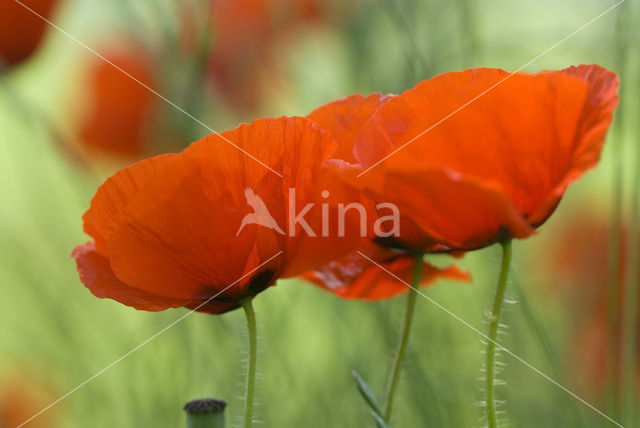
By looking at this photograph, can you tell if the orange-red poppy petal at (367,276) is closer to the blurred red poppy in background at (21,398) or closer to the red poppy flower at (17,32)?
the red poppy flower at (17,32)

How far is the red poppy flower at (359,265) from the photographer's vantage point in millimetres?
342

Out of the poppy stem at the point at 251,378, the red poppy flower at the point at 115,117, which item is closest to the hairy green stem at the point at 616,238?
the poppy stem at the point at 251,378

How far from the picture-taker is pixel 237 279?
1.01 ft

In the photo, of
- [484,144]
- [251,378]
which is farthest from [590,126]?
[251,378]

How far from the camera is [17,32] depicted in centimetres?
69

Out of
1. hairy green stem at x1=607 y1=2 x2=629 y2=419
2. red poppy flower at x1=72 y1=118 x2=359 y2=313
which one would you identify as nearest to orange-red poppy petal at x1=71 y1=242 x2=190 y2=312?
red poppy flower at x1=72 y1=118 x2=359 y2=313

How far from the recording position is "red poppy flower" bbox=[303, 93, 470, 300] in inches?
13.5

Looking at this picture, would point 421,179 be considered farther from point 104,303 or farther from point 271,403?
point 104,303

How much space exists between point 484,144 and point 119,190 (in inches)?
5.1

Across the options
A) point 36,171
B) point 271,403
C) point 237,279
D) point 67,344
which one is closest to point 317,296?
point 271,403

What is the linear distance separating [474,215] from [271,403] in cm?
47

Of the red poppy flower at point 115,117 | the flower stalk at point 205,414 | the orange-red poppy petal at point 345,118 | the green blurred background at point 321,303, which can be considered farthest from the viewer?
the red poppy flower at point 115,117

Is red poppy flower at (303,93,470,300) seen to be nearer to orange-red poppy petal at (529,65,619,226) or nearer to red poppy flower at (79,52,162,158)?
orange-red poppy petal at (529,65,619,226)

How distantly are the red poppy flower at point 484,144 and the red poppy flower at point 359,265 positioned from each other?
39 millimetres
